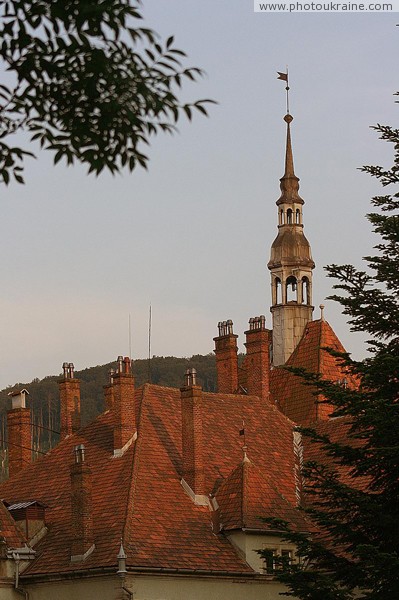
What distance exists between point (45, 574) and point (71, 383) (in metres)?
10.9

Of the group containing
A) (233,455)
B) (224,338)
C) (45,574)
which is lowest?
(45,574)

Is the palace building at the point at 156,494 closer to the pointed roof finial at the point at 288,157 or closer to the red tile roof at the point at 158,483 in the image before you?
the red tile roof at the point at 158,483

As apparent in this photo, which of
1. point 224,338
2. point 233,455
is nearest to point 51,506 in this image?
point 233,455

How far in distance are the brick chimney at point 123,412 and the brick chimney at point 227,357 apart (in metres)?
9.38

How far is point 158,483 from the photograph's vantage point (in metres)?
47.1

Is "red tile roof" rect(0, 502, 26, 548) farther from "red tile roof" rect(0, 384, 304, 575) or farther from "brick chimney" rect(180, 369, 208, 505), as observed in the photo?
"brick chimney" rect(180, 369, 208, 505)

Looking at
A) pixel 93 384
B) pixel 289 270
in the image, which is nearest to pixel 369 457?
pixel 289 270

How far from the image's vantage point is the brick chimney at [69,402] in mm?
54000

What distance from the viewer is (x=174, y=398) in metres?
52.5

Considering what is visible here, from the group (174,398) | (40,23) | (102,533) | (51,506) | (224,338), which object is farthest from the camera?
(224,338)

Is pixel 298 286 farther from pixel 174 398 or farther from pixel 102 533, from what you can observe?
pixel 102 533

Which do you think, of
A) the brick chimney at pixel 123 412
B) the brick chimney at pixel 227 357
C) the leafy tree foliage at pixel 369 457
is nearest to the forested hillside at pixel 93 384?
the brick chimney at pixel 227 357

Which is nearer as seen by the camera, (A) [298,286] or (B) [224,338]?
(B) [224,338]

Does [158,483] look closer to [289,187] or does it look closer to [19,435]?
[19,435]
